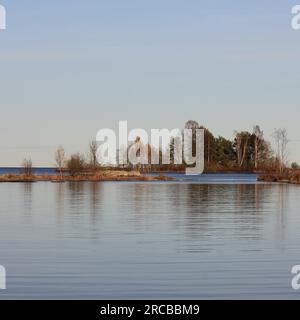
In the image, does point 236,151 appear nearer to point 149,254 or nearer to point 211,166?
point 211,166

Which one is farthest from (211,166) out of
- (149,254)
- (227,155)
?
(149,254)

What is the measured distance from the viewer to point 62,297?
36.4 feet

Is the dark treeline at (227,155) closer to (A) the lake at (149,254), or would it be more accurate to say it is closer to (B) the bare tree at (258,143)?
(B) the bare tree at (258,143)

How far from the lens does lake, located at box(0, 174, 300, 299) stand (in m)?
11.7

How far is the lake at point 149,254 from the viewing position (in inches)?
461

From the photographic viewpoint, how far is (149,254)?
15.3 metres

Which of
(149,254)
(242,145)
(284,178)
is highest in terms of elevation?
(242,145)

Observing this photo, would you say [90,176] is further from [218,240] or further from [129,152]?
[218,240]

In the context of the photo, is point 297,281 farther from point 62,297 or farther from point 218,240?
point 218,240

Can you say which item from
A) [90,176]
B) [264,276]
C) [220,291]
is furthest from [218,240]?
[90,176]
